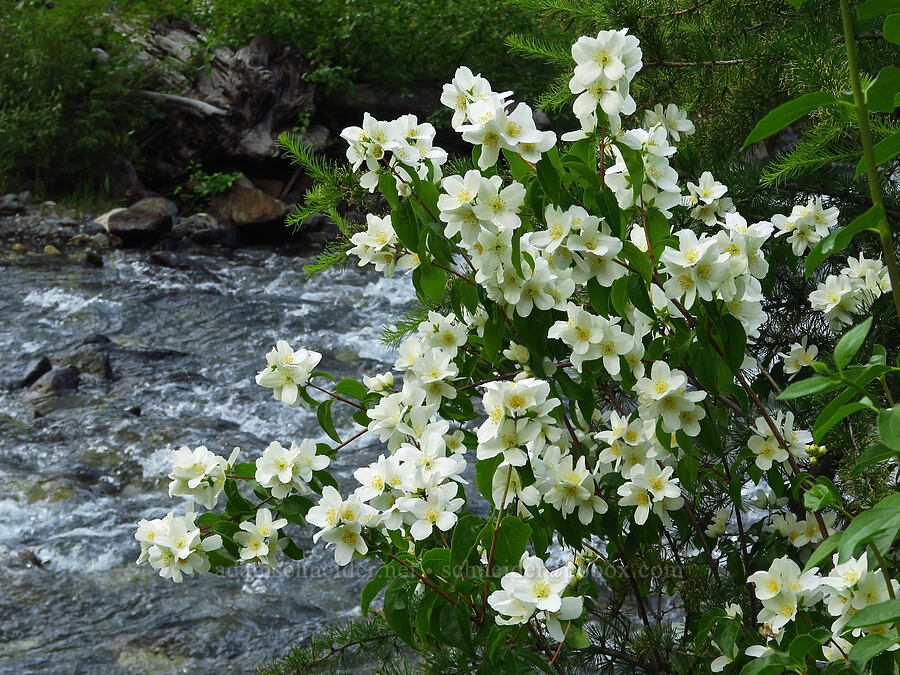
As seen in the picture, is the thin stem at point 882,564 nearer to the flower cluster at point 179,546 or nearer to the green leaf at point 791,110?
the green leaf at point 791,110

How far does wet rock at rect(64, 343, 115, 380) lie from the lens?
509 cm

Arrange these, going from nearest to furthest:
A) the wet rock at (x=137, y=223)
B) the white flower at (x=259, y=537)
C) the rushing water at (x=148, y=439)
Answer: the white flower at (x=259, y=537) → the rushing water at (x=148, y=439) → the wet rock at (x=137, y=223)

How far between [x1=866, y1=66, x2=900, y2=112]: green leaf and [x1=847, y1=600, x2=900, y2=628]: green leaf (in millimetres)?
446

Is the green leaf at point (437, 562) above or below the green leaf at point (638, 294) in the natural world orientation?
below

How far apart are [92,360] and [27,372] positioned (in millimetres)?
351

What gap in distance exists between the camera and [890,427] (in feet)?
2.39

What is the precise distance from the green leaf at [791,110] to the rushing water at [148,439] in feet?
8.34

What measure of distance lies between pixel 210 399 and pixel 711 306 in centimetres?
409

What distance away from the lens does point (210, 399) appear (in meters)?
4.85

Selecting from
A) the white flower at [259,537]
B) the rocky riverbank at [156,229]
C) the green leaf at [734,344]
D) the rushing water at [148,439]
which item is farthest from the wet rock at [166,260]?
the green leaf at [734,344]

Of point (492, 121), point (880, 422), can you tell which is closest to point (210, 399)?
point (492, 121)

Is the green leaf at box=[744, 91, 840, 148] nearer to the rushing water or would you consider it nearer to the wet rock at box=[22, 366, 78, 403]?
the rushing water

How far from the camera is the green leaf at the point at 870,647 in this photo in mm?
800

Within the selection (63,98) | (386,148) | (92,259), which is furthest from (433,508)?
(63,98)
